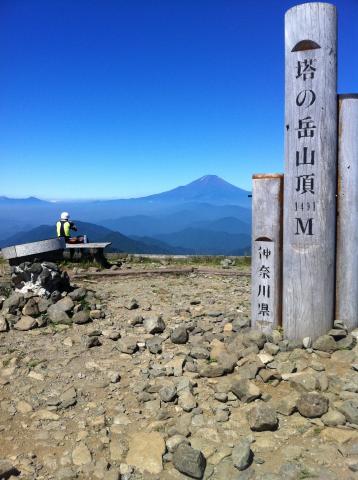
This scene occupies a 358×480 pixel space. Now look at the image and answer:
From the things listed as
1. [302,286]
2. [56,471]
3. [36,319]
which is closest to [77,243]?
[36,319]

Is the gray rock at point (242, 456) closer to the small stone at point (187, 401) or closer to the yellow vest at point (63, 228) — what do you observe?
the small stone at point (187, 401)

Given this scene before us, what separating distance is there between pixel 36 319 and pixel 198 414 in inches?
155

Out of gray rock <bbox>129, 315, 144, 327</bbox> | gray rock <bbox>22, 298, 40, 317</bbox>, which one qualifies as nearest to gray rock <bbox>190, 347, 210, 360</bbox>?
gray rock <bbox>129, 315, 144, 327</bbox>

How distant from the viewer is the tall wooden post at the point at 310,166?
529 centimetres

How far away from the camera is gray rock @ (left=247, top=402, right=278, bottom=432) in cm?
401

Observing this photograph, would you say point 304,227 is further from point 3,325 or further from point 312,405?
point 3,325

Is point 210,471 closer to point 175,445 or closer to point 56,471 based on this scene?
point 175,445

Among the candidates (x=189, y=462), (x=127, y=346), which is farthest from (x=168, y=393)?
(x=127, y=346)

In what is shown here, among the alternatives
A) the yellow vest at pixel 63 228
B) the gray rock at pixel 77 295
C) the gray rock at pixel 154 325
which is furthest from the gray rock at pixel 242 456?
the yellow vest at pixel 63 228

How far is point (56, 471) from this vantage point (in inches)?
143

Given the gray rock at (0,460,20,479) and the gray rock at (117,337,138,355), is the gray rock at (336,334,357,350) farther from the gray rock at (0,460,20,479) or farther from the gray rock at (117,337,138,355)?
the gray rock at (0,460,20,479)

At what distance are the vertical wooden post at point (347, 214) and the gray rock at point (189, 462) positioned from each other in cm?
303

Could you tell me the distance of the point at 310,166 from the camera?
540 centimetres

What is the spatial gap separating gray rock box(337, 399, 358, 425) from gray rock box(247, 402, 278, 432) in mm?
710
